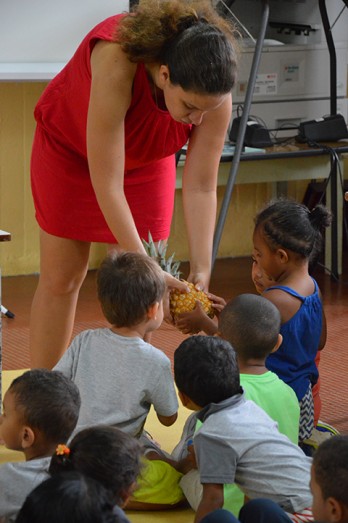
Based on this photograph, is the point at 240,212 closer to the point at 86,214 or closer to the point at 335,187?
the point at 335,187

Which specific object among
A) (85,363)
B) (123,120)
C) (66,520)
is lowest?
(85,363)

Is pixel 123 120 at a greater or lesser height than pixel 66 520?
greater

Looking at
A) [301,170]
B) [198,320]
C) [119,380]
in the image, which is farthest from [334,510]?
[301,170]

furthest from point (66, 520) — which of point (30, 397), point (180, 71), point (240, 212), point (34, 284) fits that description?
point (240, 212)

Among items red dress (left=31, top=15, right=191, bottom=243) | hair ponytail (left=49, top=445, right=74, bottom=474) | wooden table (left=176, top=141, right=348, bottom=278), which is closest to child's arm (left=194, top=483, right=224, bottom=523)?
hair ponytail (left=49, top=445, right=74, bottom=474)

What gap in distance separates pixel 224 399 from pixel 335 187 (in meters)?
3.28

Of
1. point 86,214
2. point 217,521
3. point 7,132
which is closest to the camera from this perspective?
point 217,521

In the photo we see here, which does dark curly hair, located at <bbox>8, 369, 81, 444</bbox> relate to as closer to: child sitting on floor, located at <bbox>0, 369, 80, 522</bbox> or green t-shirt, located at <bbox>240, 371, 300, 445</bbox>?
child sitting on floor, located at <bbox>0, 369, 80, 522</bbox>

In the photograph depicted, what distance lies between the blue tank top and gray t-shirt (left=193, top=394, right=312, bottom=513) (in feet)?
2.02

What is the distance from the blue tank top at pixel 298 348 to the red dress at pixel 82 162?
1.69 feet

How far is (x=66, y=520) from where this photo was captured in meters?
1.54

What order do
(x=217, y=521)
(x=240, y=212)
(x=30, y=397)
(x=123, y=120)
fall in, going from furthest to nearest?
(x=240, y=212) → (x=123, y=120) → (x=30, y=397) → (x=217, y=521)

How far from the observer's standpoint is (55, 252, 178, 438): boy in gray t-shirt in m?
2.47

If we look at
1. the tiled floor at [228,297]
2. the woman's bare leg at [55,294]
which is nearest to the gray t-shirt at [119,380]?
the woman's bare leg at [55,294]
